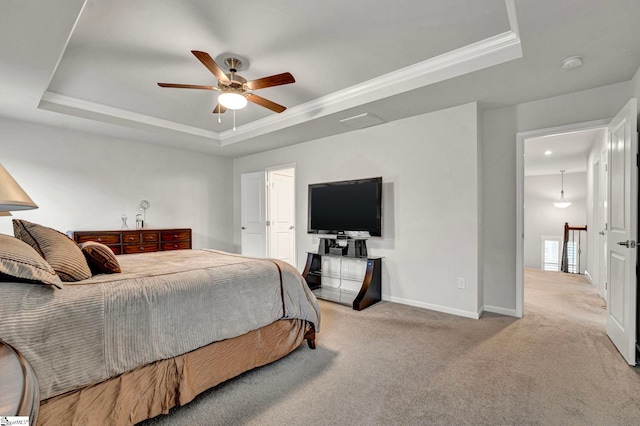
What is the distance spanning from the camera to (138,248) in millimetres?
4602

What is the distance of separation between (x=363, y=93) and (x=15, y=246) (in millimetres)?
3085

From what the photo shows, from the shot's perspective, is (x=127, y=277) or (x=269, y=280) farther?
(x=269, y=280)

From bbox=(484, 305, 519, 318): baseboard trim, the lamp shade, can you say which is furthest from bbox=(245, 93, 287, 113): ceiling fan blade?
bbox=(484, 305, 519, 318): baseboard trim

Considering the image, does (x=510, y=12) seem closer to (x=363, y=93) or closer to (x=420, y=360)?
(x=363, y=93)

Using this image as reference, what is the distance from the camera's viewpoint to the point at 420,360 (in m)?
2.38

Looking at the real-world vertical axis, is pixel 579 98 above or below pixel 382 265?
above

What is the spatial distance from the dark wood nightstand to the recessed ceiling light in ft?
11.5

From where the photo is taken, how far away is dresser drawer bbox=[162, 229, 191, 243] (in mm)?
4910

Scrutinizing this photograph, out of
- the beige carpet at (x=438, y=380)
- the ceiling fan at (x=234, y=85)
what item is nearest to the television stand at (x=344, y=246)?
the beige carpet at (x=438, y=380)

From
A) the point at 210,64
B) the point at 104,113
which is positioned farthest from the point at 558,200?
the point at 104,113

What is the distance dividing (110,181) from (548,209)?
10381mm

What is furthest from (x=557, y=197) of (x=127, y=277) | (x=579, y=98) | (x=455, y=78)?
(x=127, y=277)

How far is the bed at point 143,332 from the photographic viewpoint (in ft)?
4.38

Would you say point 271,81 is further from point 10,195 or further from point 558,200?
point 558,200
